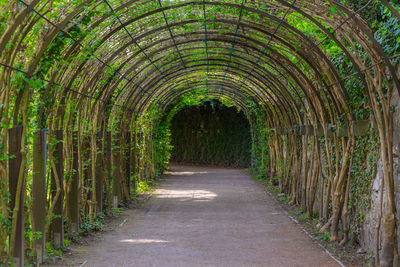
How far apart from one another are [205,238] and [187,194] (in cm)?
583

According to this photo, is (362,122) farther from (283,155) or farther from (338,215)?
(283,155)

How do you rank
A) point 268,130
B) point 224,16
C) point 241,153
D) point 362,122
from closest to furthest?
point 362,122
point 224,16
point 268,130
point 241,153

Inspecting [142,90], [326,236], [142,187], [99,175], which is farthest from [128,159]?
[326,236]

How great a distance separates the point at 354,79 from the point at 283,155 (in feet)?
24.3

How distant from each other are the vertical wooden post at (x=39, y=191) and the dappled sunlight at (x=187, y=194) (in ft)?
21.7

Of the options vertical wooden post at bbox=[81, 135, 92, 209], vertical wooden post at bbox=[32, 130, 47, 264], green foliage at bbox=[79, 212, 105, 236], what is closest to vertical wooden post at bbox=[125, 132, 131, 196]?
green foliage at bbox=[79, 212, 105, 236]

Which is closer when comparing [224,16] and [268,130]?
[224,16]

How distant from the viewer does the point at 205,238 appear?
7.48 metres

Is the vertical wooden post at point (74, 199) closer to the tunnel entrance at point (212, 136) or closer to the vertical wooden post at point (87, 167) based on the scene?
the vertical wooden post at point (87, 167)

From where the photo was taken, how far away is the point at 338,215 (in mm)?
7156

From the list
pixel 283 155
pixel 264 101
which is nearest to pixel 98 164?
pixel 283 155

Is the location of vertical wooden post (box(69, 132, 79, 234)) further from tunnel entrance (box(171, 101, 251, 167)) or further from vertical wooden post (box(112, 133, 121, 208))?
tunnel entrance (box(171, 101, 251, 167))

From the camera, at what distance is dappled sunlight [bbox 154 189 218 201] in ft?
41.3

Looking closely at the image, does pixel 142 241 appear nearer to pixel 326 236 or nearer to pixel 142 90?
pixel 326 236
